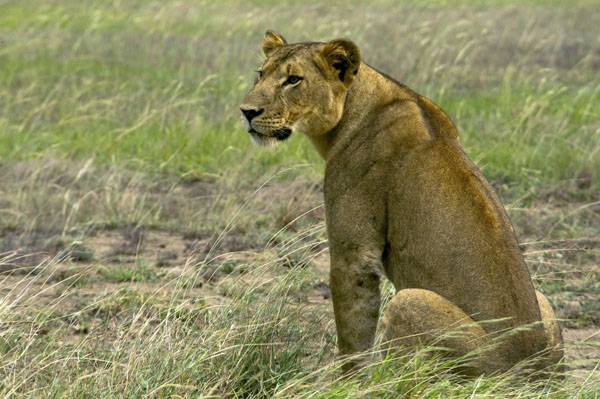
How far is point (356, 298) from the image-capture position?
4.25 meters

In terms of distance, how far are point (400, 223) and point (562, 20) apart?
1572cm

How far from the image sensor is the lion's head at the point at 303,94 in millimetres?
4461

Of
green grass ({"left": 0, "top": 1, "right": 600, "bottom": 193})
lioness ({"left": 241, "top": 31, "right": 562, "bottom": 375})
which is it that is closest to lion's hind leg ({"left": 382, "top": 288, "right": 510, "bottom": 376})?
lioness ({"left": 241, "top": 31, "right": 562, "bottom": 375})

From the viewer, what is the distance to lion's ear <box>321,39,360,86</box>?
447 centimetres

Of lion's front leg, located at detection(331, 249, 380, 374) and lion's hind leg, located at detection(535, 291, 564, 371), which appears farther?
lion's front leg, located at detection(331, 249, 380, 374)

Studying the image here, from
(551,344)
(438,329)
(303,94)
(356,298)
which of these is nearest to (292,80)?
(303,94)

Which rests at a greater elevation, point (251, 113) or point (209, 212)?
point (251, 113)

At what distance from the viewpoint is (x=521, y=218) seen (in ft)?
23.7

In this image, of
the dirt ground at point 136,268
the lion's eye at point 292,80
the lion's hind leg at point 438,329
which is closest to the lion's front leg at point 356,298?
the lion's hind leg at point 438,329

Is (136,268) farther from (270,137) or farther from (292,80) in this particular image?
(292,80)

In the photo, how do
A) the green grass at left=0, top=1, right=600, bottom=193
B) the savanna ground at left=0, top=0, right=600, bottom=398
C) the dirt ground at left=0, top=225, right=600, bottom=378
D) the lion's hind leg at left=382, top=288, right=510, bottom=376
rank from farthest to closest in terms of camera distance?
the green grass at left=0, top=1, right=600, bottom=193
the dirt ground at left=0, top=225, right=600, bottom=378
the savanna ground at left=0, top=0, right=600, bottom=398
the lion's hind leg at left=382, top=288, right=510, bottom=376

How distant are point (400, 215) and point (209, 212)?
3568 mm

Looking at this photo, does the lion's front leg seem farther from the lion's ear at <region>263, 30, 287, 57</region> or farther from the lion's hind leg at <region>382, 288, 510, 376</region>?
the lion's ear at <region>263, 30, 287, 57</region>

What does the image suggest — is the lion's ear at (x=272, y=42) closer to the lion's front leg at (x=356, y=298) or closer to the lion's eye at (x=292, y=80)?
the lion's eye at (x=292, y=80)
